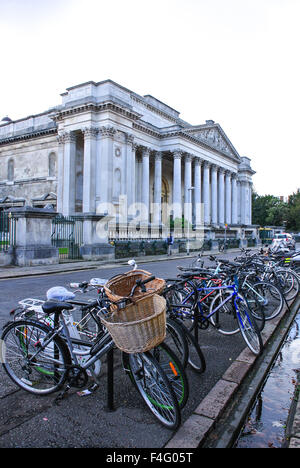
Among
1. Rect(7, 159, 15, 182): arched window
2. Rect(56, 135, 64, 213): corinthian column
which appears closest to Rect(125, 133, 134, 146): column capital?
Rect(56, 135, 64, 213): corinthian column

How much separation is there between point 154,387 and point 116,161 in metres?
31.6

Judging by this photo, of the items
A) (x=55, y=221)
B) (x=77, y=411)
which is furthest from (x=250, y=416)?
(x=55, y=221)

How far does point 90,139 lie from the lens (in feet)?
106

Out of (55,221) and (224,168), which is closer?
(55,221)

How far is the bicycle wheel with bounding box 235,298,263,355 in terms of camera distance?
4.90 m

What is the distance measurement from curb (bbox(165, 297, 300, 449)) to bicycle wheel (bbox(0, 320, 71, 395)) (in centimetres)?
133

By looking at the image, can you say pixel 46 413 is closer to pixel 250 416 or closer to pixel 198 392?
pixel 198 392

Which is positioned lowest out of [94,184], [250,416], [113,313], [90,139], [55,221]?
[250,416]

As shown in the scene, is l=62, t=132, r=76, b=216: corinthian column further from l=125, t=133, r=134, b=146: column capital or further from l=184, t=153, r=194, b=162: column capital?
l=184, t=153, r=194, b=162: column capital

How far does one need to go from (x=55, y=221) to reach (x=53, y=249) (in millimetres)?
3084

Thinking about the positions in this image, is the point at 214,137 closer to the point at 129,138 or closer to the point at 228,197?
the point at 228,197

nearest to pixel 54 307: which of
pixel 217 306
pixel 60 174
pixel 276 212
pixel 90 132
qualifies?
pixel 217 306

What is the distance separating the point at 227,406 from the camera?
3.55 meters
